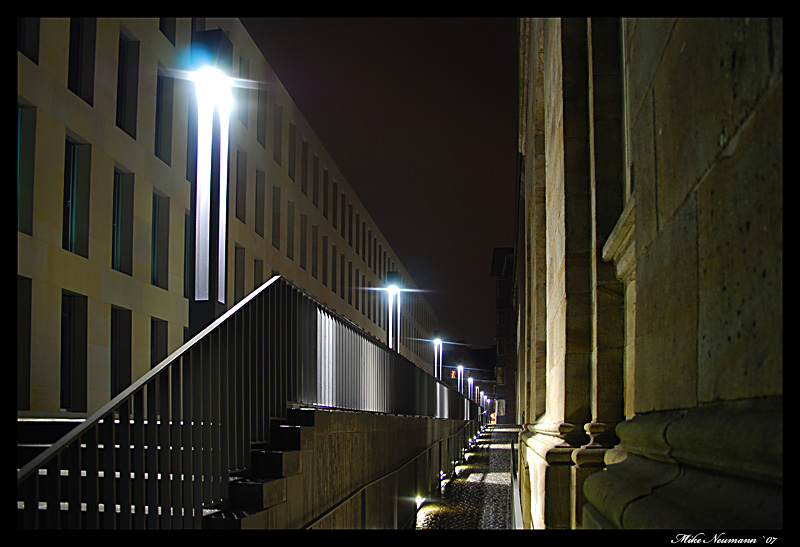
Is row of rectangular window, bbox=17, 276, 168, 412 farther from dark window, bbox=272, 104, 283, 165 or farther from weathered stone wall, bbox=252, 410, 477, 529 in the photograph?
dark window, bbox=272, 104, 283, 165

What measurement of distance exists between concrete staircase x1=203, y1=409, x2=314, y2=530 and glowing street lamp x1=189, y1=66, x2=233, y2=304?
55.9 inches

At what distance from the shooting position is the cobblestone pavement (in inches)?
621

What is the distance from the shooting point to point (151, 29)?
22594 mm

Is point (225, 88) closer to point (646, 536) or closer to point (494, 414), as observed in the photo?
point (646, 536)

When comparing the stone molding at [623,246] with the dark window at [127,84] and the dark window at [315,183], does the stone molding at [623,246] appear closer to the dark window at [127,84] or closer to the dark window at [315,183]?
the dark window at [127,84]

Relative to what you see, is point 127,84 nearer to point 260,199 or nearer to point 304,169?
point 260,199

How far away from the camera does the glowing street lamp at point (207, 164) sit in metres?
6.13

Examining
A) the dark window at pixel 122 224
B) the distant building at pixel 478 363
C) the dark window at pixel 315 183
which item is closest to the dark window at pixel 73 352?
the dark window at pixel 122 224

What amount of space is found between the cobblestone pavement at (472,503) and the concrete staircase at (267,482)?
7.86 meters

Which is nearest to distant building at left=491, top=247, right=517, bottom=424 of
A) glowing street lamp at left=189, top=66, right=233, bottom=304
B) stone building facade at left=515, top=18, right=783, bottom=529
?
glowing street lamp at left=189, top=66, right=233, bottom=304
